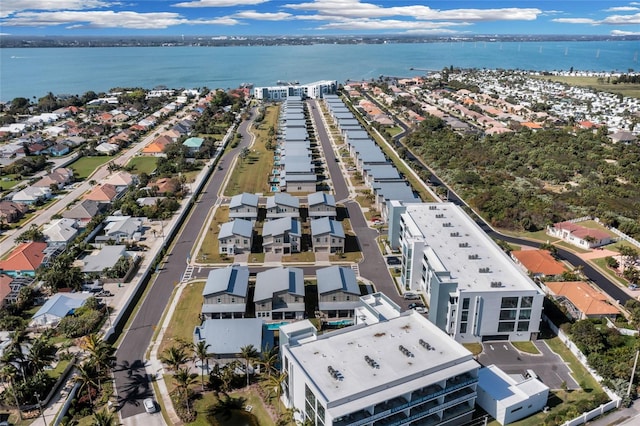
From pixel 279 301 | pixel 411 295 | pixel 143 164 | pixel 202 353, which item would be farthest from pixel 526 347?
pixel 143 164

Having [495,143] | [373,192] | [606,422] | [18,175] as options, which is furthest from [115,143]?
[606,422]

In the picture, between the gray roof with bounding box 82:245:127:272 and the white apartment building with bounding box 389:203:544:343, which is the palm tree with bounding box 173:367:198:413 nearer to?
the white apartment building with bounding box 389:203:544:343

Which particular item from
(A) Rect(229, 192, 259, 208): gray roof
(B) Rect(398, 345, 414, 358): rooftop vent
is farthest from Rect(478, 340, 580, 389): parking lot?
(A) Rect(229, 192, 259, 208): gray roof

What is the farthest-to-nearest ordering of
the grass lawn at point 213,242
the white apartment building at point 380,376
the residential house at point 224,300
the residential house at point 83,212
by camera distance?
1. the residential house at point 83,212
2. the grass lawn at point 213,242
3. the residential house at point 224,300
4. the white apartment building at point 380,376

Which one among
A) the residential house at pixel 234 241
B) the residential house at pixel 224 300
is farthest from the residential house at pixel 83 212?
the residential house at pixel 224 300

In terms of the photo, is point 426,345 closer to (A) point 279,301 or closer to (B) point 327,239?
(A) point 279,301

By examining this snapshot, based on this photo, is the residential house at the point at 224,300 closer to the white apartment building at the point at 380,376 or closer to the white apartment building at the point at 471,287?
the white apartment building at the point at 380,376

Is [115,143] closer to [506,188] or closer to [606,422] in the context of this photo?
[506,188]
